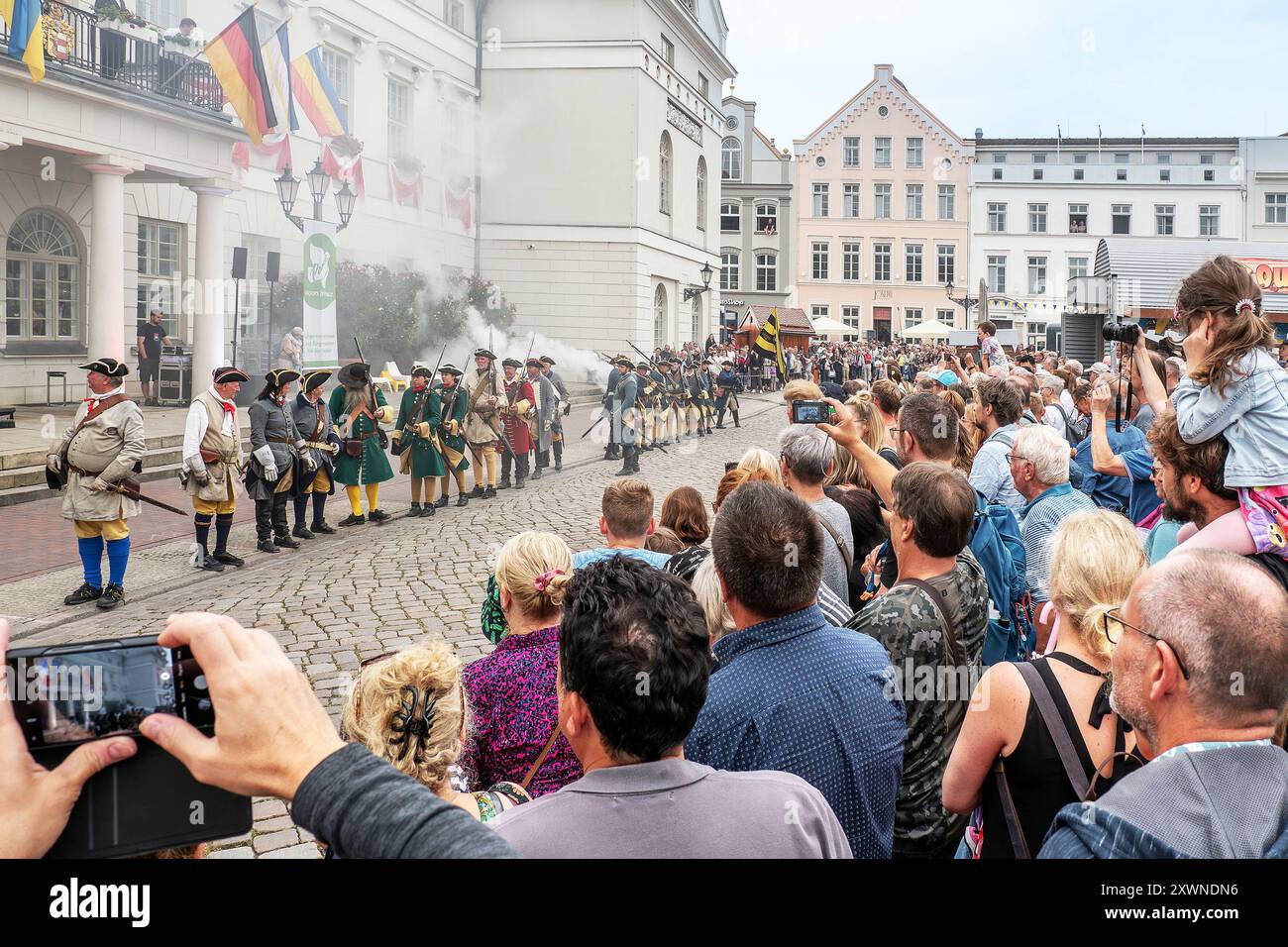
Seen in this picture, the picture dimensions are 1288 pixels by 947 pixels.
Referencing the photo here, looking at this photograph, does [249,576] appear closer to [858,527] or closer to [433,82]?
[858,527]

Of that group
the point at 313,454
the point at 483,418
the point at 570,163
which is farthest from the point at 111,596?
the point at 570,163

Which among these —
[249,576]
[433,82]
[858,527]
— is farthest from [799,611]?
[433,82]

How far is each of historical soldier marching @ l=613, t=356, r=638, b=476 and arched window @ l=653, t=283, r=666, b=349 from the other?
1990 cm

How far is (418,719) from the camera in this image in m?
2.18

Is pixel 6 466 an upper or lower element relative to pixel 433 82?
lower

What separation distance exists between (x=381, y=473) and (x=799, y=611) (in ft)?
32.9

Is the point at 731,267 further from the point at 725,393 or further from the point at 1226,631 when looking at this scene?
the point at 1226,631

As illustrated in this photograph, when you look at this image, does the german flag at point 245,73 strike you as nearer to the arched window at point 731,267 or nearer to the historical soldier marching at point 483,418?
the historical soldier marching at point 483,418

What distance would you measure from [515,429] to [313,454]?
188 inches

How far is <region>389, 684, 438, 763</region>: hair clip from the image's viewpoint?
2166 millimetres

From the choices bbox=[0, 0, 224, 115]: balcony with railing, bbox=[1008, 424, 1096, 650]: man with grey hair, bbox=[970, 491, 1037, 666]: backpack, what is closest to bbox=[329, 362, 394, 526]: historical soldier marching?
bbox=[0, 0, 224, 115]: balcony with railing

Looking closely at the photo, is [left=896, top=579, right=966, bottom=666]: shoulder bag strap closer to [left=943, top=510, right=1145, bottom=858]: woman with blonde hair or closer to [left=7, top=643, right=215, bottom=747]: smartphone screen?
[left=943, top=510, right=1145, bottom=858]: woman with blonde hair
